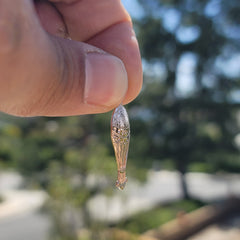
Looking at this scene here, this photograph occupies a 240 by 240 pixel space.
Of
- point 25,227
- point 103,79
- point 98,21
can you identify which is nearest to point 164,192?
point 25,227

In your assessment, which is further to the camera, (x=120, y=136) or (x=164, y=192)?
(x=164, y=192)

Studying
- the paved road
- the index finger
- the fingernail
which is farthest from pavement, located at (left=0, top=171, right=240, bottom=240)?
the fingernail

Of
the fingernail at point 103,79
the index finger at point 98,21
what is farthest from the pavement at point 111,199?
the fingernail at point 103,79

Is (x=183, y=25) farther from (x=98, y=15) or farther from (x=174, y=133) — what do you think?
(x=98, y=15)

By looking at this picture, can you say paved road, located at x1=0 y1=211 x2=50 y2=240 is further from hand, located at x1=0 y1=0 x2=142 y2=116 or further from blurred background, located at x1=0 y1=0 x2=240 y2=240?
hand, located at x1=0 y1=0 x2=142 y2=116

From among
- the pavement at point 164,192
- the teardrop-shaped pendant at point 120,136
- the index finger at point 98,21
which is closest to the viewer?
the teardrop-shaped pendant at point 120,136

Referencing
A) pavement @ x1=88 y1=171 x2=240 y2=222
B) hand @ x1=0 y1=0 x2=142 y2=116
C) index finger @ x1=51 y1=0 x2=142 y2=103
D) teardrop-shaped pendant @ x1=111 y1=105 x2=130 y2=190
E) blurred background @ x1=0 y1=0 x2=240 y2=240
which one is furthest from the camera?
pavement @ x1=88 y1=171 x2=240 y2=222

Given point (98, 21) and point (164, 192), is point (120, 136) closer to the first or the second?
point (98, 21)

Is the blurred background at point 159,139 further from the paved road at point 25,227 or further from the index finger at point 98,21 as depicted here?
the index finger at point 98,21
